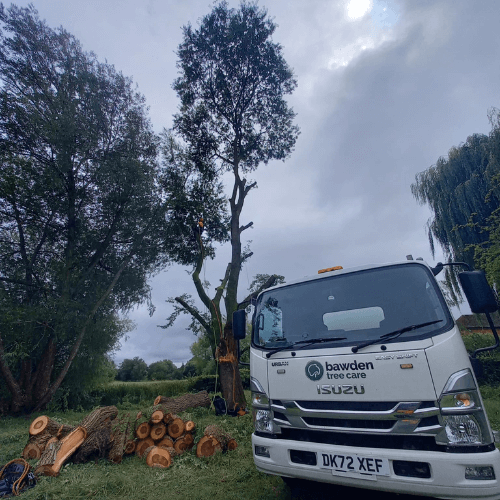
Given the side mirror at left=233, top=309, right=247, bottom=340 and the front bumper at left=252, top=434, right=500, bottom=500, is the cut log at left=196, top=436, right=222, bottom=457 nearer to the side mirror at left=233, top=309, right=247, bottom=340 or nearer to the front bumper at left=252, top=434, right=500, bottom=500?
the side mirror at left=233, top=309, right=247, bottom=340

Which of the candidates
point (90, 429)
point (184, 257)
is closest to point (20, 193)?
point (184, 257)

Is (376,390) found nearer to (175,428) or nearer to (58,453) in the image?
(175,428)

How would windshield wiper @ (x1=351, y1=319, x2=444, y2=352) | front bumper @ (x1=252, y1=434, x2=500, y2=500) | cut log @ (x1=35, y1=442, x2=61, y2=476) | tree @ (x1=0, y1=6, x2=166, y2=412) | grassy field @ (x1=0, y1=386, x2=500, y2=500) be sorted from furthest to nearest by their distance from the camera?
tree @ (x1=0, y1=6, x2=166, y2=412), cut log @ (x1=35, y1=442, x2=61, y2=476), grassy field @ (x1=0, y1=386, x2=500, y2=500), windshield wiper @ (x1=351, y1=319, x2=444, y2=352), front bumper @ (x1=252, y1=434, x2=500, y2=500)

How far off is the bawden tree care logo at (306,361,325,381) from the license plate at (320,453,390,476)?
0.67 metres

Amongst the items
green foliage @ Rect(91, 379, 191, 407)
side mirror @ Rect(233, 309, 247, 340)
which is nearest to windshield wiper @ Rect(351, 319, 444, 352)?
side mirror @ Rect(233, 309, 247, 340)

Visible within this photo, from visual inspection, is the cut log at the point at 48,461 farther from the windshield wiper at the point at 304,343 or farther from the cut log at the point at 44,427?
the windshield wiper at the point at 304,343

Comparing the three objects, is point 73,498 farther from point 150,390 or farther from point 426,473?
point 150,390

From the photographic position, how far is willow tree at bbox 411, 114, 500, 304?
13820 millimetres

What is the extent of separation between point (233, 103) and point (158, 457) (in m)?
14.6

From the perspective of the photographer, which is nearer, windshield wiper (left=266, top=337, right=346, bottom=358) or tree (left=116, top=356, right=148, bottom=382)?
windshield wiper (left=266, top=337, right=346, bottom=358)

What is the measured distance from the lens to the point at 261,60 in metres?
14.6

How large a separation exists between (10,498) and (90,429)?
1.86 meters

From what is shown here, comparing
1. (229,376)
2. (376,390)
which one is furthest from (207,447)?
(229,376)

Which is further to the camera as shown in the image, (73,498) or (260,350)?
(73,498)
